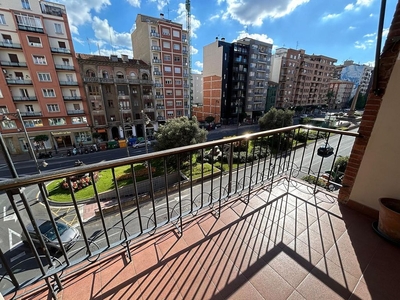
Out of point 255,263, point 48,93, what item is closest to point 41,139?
point 48,93

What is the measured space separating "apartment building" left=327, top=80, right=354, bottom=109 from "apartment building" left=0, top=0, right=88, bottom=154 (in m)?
61.0

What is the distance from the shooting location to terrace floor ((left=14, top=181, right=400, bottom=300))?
4.89 ft

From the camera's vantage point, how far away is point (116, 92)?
21.2 m

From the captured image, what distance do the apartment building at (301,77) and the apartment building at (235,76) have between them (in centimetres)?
747

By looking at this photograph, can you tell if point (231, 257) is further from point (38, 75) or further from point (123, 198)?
point (38, 75)

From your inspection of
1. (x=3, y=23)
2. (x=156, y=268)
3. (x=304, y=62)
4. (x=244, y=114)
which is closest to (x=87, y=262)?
(x=156, y=268)

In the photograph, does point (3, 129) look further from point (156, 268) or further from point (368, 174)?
point (368, 174)

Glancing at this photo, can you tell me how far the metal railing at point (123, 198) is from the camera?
1.31m

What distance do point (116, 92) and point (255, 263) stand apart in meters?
23.7

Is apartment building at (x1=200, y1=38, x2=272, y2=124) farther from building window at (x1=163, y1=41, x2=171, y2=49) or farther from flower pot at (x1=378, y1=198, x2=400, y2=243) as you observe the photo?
flower pot at (x1=378, y1=198, x2=400, y2=243)

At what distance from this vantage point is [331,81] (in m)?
50.3

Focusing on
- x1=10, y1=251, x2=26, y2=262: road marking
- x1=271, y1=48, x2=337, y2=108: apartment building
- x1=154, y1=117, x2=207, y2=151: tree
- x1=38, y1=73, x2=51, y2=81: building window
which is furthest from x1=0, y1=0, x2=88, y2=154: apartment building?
x1=271, y1=48, x2=337, y2=108: apartment building

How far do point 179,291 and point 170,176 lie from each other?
11.0 meters

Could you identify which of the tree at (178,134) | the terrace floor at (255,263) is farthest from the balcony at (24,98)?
the terrace floor at (255,263)
